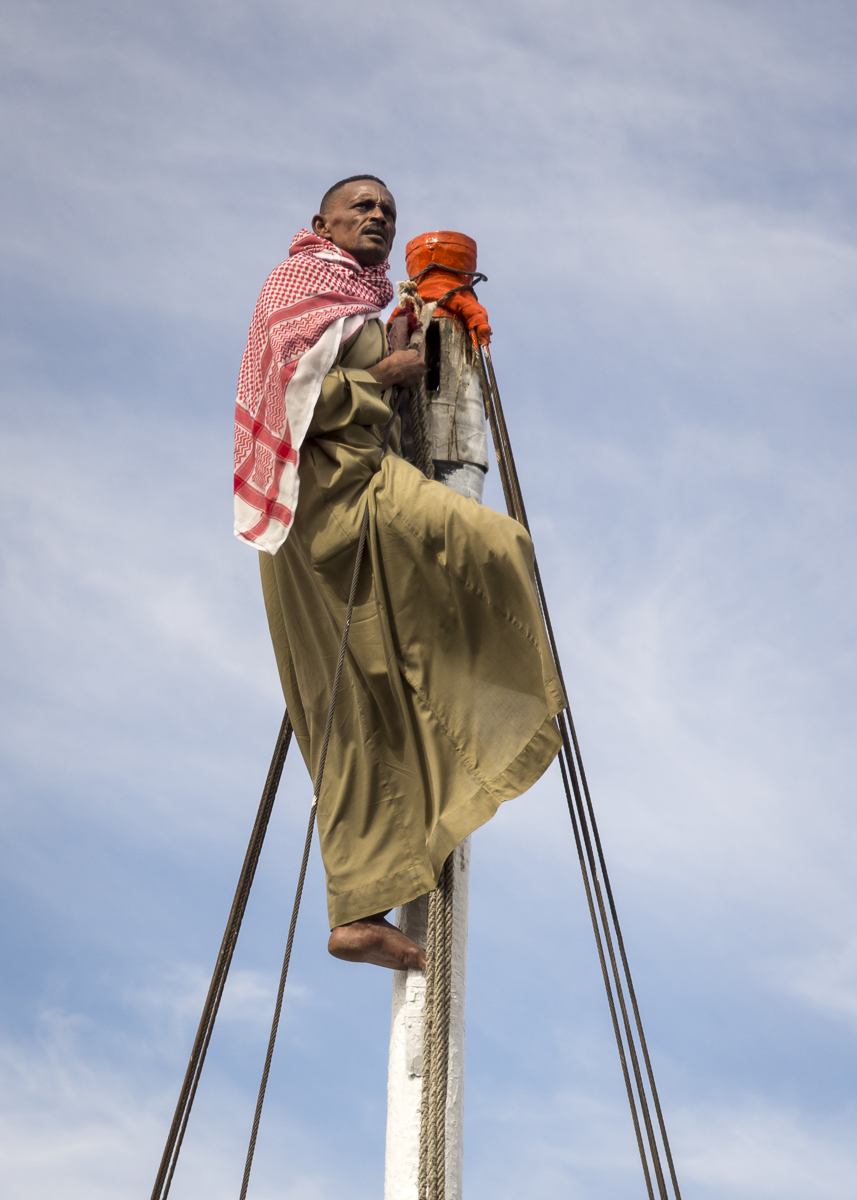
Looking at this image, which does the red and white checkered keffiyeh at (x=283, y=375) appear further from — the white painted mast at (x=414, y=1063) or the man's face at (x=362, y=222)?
the white painted mast at (x=414, y=1063)

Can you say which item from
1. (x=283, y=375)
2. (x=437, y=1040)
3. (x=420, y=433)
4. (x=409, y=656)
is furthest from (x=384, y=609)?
(x=437, y=1040)

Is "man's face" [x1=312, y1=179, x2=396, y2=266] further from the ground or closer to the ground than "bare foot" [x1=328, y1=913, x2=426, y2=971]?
further from the ground

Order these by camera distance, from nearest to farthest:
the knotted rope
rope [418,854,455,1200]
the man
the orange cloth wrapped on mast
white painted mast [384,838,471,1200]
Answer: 1. rope [418,854,455,1200]
2. white painted mast [384,838,471,1200]
3. the man
4. the knotted rope
5. the orange cloth wrapped on mast

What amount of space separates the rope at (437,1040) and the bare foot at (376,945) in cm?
10

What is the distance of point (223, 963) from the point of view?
494 cm

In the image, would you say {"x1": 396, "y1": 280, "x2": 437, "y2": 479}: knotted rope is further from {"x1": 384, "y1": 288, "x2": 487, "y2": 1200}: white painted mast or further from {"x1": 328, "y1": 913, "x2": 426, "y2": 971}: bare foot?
{"x1": 328, "y1": 913, "x2": 426, "y2": 971}: bare foot

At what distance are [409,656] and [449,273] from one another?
1.64 m

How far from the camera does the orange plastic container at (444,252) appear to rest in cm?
524

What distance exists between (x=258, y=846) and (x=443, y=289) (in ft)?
7.35

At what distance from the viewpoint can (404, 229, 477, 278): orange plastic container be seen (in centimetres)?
524

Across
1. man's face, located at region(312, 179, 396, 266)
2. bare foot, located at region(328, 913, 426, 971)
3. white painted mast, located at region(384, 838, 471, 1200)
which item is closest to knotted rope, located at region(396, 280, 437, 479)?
man's face, located at region(312, 179, 396, 266)

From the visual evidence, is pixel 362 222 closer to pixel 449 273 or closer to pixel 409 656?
pixel 449 273

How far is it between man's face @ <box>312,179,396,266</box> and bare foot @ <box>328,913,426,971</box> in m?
2.31

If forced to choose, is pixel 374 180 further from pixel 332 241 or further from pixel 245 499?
pixel 245 499
